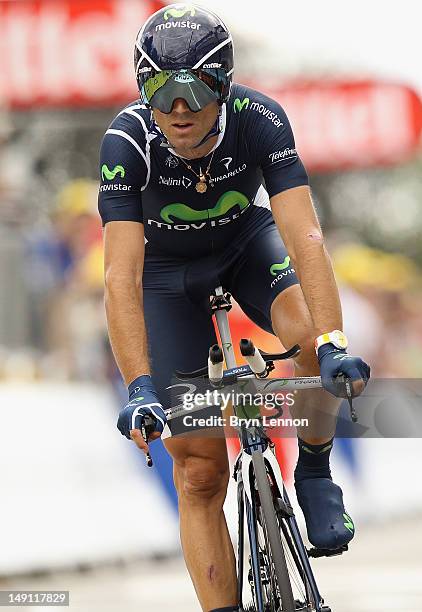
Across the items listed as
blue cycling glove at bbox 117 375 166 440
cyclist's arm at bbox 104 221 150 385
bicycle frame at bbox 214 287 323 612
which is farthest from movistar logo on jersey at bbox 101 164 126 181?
blue cycling glove at bbox 117 375 166 440

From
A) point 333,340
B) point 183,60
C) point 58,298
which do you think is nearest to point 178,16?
point 183,60

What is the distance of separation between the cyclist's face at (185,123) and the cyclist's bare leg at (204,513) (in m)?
1.22

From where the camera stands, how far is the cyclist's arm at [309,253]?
17.2 feet

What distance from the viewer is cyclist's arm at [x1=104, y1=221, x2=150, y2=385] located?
523cm

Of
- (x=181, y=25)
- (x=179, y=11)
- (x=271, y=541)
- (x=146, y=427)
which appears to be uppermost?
(x=179, y=11)

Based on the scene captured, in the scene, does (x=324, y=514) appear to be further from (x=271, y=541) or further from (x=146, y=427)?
(x=146, y=427)

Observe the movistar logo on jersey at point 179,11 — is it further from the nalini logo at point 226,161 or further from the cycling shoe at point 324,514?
the cycling shoe at point 324,514

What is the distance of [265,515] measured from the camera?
5.09 metres

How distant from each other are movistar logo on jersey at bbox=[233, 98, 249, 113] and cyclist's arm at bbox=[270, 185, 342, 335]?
1.25 ft

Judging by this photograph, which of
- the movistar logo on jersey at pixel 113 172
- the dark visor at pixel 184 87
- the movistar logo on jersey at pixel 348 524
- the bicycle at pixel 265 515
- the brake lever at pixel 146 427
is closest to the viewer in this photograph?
the brake lever at pixel 146 427

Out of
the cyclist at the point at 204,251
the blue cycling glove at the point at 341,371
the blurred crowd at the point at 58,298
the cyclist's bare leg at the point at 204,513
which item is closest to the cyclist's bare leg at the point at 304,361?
the cyclist at the point at 204,251

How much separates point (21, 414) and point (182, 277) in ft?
11.6

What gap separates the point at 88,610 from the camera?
7781 millimetres

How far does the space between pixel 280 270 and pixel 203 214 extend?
1.28 feet
